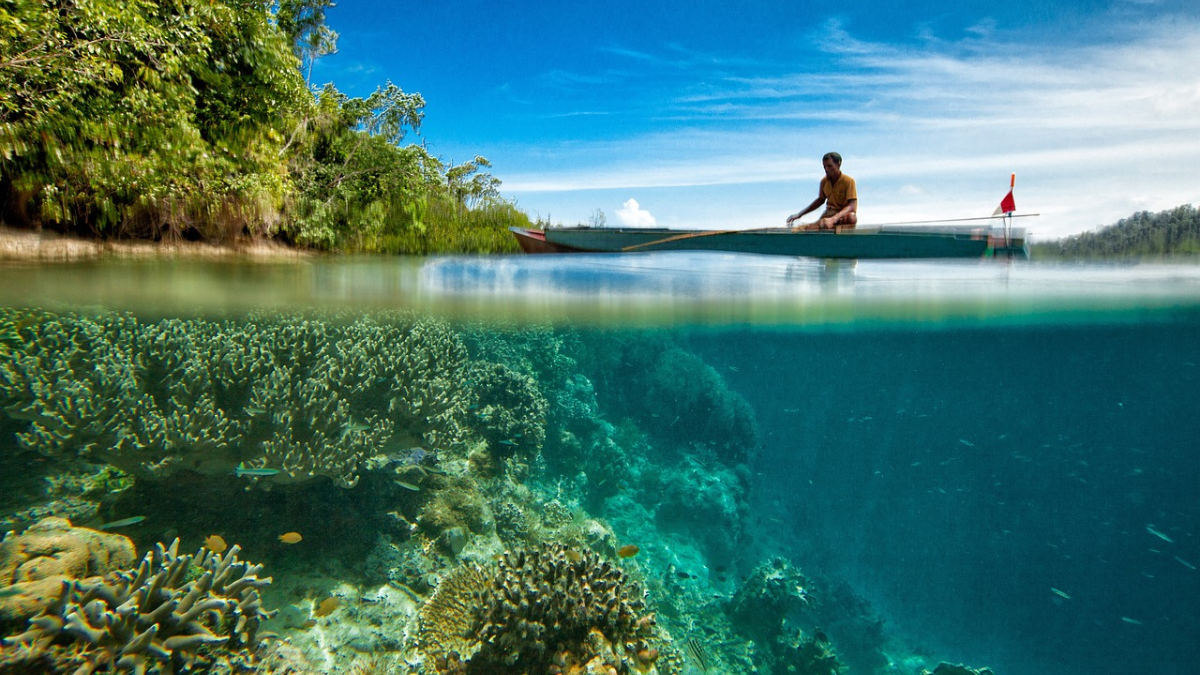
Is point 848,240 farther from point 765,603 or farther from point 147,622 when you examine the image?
point 147,622

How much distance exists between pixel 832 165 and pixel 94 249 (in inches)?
516

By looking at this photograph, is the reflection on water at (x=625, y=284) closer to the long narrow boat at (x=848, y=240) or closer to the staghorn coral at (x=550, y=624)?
the long narrow boat at (x=848, y=240)

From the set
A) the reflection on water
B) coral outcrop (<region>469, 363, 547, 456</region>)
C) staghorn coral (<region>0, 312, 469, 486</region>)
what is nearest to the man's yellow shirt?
the reflection on water

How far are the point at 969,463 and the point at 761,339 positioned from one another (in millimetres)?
29546

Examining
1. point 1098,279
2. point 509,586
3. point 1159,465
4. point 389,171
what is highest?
point 389,171

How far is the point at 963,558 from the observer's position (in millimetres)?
23953

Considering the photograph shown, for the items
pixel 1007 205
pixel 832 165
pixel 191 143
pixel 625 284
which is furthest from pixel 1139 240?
pixel 191 143

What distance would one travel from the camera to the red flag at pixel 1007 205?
9.80 metres

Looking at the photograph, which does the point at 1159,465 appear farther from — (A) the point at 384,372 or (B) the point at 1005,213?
(A) the point at 384,372

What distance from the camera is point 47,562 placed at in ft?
16.6

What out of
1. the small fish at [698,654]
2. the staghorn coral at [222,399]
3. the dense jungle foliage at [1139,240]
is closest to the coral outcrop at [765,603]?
the small fish at [698,654]

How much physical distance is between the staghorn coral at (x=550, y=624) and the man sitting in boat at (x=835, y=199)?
25.5 ft

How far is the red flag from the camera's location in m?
9.80

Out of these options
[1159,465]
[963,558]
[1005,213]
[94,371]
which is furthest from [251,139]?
[1159,465]
